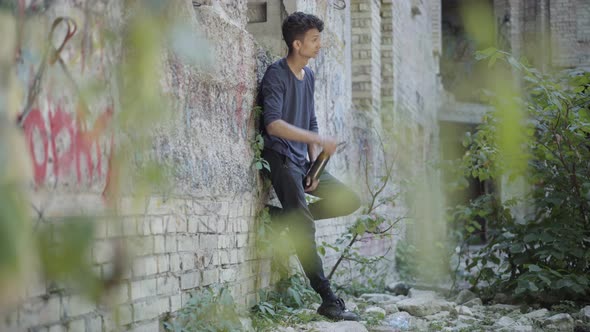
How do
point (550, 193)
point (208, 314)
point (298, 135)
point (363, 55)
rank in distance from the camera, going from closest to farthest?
point (208, 314)
point (298, 135)
point (550, 193)
point (363, 55)

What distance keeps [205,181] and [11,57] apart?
293 cm

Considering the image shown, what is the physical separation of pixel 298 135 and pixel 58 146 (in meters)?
1.88

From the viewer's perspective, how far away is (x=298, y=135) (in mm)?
4184

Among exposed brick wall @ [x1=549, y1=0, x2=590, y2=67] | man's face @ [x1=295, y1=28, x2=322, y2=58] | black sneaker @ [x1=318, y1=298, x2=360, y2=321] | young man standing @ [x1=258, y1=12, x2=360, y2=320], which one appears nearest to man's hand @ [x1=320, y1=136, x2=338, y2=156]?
young man standing @ [x1=258, y1=12, x2=360, y2=320]

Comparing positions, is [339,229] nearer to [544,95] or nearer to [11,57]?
[544,95]

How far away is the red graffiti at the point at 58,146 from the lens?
2.37 metres

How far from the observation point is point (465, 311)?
5238 mm

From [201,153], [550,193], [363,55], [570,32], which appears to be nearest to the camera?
[201,153]

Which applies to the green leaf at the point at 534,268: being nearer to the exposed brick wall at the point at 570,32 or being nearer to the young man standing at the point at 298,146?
the young man standing at the point at 298,146

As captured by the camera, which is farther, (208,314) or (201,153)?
(201,153)

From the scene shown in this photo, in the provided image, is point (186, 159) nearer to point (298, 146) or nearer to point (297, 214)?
point (297, 214)

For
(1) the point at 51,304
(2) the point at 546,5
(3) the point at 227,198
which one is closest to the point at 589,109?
(3) the point at 227,198

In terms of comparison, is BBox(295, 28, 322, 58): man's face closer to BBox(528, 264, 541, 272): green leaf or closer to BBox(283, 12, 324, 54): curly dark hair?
BBox(283, 12, 324, 54): curly dark hair

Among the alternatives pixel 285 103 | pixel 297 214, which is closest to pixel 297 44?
pixel 285 103
